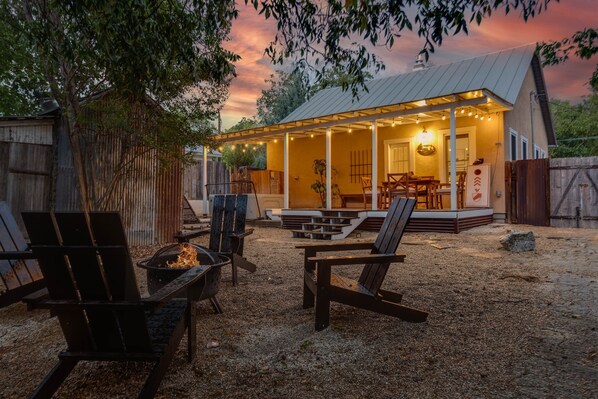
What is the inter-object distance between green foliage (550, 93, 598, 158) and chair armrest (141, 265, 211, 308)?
25465 mm

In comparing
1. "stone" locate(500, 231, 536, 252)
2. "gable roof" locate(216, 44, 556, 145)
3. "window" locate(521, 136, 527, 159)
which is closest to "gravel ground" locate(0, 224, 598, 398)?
"stone" locate(500, 231, 536, 252)

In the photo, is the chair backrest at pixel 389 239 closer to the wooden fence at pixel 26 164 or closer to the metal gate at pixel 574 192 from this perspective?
the wooden fence at pixel 26 164

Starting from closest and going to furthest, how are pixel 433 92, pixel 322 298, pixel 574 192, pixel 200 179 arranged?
pixel 322 298 → pixel 574 192 → pixel 433 92 → pixel 200 179

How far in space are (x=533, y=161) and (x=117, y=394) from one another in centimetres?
1079

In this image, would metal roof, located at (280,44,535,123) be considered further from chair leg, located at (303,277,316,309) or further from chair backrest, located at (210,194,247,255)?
chair leg, located at (303,277,316,309)

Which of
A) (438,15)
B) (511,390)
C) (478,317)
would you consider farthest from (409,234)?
(511,390)

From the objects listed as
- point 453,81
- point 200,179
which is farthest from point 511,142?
point 200,179

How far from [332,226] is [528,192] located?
17.7 ft

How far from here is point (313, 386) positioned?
6.90 feet

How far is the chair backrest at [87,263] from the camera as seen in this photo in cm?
174

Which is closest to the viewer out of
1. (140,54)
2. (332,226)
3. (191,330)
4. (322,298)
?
(191,330)

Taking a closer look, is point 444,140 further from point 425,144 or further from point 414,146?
point 414,146

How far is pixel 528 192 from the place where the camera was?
10078 mm

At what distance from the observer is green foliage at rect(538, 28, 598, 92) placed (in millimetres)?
3250
